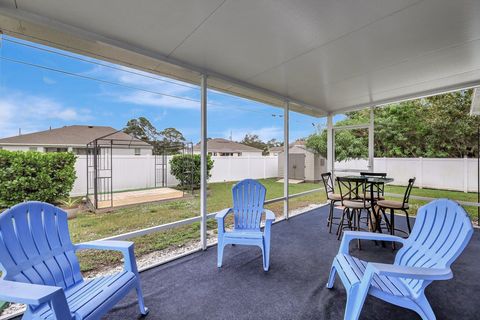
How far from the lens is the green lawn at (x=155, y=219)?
10.6 ft

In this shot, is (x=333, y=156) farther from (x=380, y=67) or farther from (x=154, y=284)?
(x=154, y=284)

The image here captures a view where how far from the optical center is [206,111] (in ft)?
9.72

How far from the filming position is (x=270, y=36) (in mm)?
2113

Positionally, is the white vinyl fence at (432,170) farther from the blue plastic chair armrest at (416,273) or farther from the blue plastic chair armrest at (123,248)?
the blue plastic chair armrest at (123,248)

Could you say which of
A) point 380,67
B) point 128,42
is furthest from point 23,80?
point 380,67

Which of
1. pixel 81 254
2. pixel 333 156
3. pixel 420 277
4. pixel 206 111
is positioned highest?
pixel 206 111

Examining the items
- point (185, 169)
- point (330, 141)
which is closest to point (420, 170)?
point (330, 141)

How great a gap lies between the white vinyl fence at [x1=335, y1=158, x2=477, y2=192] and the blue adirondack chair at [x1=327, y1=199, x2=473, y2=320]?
362 centimetres

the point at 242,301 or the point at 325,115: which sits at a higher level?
the point at 325,115

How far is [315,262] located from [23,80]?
5.06 metres

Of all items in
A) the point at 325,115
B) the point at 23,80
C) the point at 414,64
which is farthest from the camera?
the point at 325,115

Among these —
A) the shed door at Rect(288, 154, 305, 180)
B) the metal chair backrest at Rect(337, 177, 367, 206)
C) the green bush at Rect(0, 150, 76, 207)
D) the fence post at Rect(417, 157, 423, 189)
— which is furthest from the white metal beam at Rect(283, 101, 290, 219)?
the fence post at Rect(417, 157, 423, 189)

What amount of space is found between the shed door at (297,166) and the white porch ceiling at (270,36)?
558cm

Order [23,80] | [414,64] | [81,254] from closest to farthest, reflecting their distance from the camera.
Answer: [414,64], [81,254], [23,80]
